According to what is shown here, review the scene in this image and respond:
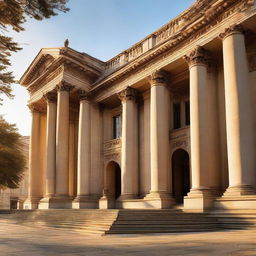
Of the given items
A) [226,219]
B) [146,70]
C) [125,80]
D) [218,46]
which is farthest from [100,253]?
[125,80]

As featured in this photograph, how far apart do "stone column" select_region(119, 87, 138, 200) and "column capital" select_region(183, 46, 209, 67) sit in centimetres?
694

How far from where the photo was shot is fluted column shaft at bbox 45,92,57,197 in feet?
97.9

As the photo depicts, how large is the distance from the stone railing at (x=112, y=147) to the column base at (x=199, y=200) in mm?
10852

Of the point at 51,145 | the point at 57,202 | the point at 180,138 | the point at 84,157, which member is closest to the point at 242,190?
the point at 180,138

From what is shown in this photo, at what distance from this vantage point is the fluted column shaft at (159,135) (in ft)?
77.0

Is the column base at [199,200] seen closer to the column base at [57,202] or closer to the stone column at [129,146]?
the stone column at [129,146]

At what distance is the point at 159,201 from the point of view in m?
22.7

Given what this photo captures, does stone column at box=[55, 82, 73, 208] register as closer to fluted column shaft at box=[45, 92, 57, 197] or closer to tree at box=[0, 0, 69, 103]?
fluted column shaft at box=[45, 92, 57, 197]

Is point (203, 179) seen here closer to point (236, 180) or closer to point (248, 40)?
point (236, 180)

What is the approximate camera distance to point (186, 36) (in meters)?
22.4

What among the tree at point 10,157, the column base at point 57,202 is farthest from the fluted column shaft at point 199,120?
the tree at point 10,157

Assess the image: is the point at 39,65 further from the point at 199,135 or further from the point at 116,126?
the point at 199,135

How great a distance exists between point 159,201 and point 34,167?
15.3 metres

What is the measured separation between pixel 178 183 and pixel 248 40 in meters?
11.6
